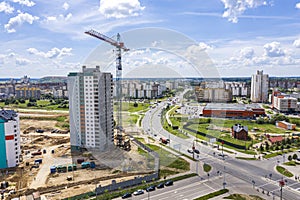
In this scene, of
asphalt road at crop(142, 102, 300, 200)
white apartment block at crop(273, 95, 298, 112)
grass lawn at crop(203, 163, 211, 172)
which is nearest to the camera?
asphalt road at crop(142, 102, 300, 200)

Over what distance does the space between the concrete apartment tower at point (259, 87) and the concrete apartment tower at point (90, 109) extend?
16.9m

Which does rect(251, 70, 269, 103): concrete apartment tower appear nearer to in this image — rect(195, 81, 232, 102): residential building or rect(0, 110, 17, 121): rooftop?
rect(195, 81, 232, 102): residential building

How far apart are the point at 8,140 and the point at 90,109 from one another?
2.60m

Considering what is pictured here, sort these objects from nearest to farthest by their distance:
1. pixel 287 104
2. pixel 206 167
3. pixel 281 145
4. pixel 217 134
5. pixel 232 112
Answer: pixel 206 167 → pixel 281 145 → pixel 217 134 → pixel 232 112 → pixel 287 104

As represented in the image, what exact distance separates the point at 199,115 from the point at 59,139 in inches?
326

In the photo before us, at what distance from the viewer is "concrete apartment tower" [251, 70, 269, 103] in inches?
849

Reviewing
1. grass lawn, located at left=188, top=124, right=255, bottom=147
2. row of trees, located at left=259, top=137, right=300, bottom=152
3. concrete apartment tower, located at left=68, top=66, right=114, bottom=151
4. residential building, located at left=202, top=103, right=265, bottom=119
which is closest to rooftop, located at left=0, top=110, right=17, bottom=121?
concrete apartment tower, located at left=68, top=66, right=114, bottom=151

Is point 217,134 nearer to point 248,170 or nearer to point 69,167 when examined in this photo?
point 248,170

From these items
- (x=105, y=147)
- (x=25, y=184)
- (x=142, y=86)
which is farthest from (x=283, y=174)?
(x=142, y=86)

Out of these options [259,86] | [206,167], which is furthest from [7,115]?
[259,86]

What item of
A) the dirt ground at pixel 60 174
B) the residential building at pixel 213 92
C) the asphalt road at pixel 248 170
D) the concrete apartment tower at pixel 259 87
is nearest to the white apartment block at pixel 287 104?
the concrete apartment tower at pixel 259 87

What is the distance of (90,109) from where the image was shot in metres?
8.45

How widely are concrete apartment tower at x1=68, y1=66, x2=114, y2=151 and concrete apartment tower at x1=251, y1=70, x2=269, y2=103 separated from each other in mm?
16949

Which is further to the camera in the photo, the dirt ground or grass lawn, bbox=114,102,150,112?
grass lawn, bbox=114,102,150,112
